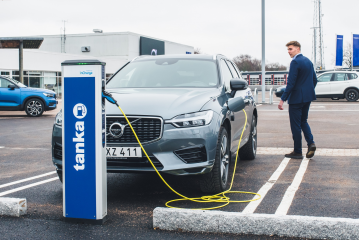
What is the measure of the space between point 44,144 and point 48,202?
4.98m

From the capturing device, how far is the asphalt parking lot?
12.1 feet

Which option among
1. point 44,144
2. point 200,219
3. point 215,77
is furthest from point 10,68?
point 200,219

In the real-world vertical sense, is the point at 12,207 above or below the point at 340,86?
below

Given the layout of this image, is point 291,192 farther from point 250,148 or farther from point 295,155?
point 295,155

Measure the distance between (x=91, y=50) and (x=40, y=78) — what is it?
18065 mm

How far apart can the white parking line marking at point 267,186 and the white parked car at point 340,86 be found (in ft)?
65.3

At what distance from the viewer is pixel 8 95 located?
1669 cm

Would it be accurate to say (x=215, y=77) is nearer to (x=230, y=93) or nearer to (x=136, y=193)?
(x=230, y=93)

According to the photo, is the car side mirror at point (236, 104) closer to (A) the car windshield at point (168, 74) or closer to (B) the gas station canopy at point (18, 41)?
(A) the car windshield at point (168, 74)

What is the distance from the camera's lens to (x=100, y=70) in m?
3.68

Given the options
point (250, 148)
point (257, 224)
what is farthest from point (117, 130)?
point (250, 148)

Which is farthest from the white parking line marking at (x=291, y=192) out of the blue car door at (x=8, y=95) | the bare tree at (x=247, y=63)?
the bare tree at (x=247, y=63)

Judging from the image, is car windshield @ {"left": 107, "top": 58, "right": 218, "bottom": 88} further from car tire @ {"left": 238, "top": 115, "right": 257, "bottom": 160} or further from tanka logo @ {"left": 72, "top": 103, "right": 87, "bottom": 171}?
tanka logo @ {"left": 72, "top": 103, "right": 87, "bottom": 171}

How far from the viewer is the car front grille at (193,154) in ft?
14.3
